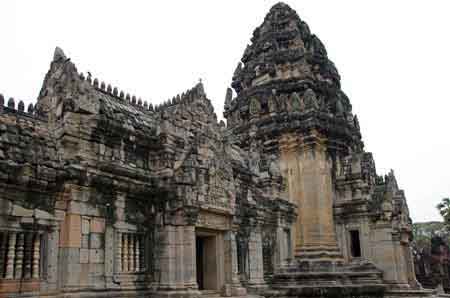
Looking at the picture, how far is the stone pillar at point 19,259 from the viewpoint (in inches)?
329

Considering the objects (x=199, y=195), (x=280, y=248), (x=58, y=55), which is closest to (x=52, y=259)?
(x=199, y=195)

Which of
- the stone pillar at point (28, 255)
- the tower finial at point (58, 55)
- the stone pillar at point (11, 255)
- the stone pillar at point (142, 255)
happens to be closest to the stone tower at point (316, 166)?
the stone pillar at point (142, 255)

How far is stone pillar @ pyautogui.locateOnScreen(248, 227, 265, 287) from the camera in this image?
1508cm

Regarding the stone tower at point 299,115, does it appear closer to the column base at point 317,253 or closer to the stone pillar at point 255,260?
the column base at point 317,253

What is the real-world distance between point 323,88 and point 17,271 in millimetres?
19242

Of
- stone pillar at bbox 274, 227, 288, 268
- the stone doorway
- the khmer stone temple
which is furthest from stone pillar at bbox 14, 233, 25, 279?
stone pillar at bbox 274, 227, 288, 268

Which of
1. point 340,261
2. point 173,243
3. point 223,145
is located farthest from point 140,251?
point 340,261

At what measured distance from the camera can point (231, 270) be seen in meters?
13.4

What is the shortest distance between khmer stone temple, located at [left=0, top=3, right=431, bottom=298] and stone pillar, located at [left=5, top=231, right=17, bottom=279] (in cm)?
2

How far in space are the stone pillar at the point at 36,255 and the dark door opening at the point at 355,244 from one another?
1694 centimetres

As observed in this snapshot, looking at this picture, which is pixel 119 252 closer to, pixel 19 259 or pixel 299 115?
pixel 19 259

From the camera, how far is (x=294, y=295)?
18.3 meters

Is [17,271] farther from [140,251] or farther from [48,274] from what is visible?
[140,251]

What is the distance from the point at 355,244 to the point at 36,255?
57.0 feet
